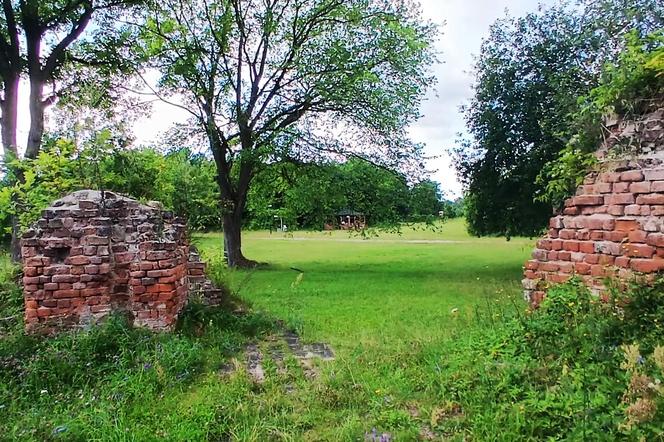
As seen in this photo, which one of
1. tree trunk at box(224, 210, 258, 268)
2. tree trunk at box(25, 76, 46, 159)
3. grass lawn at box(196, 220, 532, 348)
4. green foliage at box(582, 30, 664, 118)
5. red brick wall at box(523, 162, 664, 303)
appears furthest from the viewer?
tree trunk at box(224, 210, 258, 268)

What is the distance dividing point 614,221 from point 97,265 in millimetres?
4872

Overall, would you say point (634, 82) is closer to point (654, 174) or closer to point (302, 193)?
point (654, 174)

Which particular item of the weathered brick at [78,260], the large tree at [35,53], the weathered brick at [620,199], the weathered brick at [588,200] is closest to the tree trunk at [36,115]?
the large tree at [35,53]

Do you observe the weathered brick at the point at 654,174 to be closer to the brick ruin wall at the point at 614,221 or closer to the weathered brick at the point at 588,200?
the brick ruin wall at the point at 614,221

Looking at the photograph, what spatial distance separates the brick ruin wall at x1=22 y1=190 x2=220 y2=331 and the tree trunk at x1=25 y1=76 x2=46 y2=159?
8.74 meters

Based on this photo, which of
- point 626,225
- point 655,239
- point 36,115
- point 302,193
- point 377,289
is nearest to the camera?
point 655,239

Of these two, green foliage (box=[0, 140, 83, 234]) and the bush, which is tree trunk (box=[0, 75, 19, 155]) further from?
the bush

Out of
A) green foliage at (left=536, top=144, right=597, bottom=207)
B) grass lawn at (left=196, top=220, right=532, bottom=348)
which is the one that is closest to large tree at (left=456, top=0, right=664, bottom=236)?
grass lawn at (left=196, top=220, right=532, bottom=348)

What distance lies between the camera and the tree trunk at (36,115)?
12273 mm

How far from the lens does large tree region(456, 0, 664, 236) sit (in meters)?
12.1

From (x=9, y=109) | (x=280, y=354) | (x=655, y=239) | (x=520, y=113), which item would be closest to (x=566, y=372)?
(x=655, y=239)

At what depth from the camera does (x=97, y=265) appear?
16.1 feet

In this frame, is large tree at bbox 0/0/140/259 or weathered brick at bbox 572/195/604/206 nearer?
weathered brick at bbox 572/195/604/206

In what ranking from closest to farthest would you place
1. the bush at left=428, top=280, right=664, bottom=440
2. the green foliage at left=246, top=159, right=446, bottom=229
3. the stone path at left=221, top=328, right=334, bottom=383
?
the bush at left=428, top=280, right=664, bottom=440 < the stone path at left=221, top=328, right=334, bottom=383 < the green foliage at left=246, top=159, right=446, bottom=229
